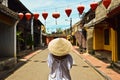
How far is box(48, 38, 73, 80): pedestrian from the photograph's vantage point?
488 cm

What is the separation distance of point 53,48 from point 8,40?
15.6m

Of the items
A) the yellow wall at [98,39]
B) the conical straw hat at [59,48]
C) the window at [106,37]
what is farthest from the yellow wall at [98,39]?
the conical straw hat at [59,48]

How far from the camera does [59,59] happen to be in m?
5.02

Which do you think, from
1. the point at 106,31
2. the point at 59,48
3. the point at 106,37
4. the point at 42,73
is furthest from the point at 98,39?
the point at 59,48

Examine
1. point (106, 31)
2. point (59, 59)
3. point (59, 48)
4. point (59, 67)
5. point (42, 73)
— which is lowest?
point (42, 73)

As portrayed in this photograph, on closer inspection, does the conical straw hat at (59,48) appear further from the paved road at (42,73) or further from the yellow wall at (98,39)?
the yellow wall at (98,39)

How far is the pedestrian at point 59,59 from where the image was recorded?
4.88 meters

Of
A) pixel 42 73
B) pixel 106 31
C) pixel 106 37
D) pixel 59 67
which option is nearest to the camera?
pixel 59 67

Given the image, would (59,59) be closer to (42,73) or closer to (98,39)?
(42,73)

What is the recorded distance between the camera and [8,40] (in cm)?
2012

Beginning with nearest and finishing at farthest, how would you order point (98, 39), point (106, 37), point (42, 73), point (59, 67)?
point (59, 67)
point (42, 73)
point (106, 37)
point (98, 39)

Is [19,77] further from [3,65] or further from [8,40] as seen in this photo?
[8,40]

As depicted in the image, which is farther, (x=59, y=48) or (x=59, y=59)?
(x=59, y=59)

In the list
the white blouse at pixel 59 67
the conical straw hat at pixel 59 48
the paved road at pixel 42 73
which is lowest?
the paved road at pixel 42 73
